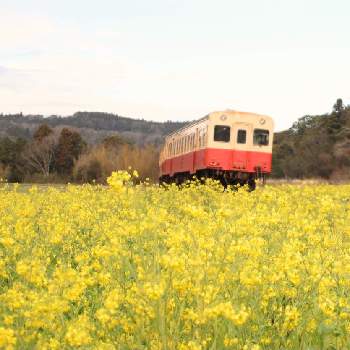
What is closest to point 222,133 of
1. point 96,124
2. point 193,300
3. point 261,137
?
A: point 261,137

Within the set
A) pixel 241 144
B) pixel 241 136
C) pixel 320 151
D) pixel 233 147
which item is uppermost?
pixel 320 151

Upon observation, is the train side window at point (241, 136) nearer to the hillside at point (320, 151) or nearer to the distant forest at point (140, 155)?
the distant forest at point (140, 155)

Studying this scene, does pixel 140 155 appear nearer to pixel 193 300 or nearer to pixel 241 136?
pixel 241 136

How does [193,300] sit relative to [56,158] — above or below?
below

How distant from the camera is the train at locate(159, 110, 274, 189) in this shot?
22203 mm

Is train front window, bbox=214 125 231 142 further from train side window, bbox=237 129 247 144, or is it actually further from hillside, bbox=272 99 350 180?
hillside, bbox=272 99 350 180

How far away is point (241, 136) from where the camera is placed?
22.9 m

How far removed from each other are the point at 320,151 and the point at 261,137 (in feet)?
125

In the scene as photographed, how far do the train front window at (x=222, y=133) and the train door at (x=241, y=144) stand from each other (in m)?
0.28

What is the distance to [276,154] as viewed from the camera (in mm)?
66438

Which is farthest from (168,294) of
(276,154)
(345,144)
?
(276,154)

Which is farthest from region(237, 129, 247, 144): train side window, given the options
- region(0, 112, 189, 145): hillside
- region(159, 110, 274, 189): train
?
region(0, 112, 189, 145): hillside

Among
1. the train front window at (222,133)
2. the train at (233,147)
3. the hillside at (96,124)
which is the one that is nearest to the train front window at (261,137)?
the train at (233,147)

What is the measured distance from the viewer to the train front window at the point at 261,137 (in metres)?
23.1
